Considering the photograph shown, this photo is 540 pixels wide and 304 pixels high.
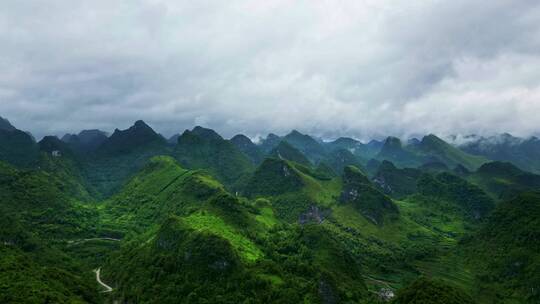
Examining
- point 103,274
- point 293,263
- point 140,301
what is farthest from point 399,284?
point 103,274

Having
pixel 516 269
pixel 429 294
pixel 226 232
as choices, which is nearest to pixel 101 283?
pixel 226 232

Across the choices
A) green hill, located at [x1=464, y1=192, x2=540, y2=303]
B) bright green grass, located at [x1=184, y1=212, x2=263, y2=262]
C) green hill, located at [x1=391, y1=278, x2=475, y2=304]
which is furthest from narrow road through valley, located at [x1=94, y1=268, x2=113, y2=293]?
green hill, located at [x1=464, y1=192, x2=540, y2=303]

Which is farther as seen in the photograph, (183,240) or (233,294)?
(183,240)

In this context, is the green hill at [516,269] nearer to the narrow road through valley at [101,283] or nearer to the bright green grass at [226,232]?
the bright green grass at [226,232]

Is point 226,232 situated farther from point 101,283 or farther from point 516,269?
point 516,269

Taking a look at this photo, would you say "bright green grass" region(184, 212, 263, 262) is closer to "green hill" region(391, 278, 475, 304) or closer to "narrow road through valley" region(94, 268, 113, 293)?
"narrow road through valley" region(94, 268, 113, 293)

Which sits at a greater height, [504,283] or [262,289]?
[262,289]

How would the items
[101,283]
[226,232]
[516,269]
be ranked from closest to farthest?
[101,283]
[226,232]
[516,269]

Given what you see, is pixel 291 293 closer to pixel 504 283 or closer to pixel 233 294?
pixel 233 294
